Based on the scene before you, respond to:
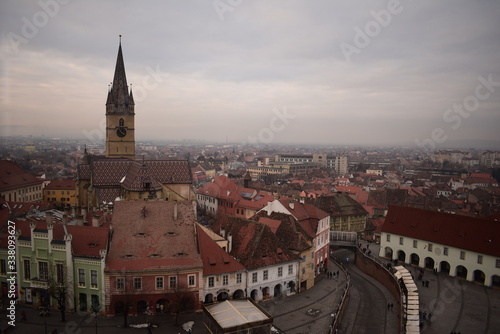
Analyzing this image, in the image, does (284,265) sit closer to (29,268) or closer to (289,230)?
(289,230)

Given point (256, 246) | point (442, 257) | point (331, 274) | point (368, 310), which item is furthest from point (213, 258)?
point (442, 257)

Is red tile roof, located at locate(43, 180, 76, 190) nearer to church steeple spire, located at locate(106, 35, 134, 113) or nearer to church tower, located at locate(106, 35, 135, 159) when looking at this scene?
church tower, located at locate(106, 35, 135, 159)

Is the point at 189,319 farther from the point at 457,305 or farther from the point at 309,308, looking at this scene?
the point at 457,305

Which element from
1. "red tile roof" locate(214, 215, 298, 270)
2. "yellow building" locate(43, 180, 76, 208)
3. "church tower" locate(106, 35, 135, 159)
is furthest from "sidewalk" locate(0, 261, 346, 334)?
"yellow building" locate(43, 180, 76, 208)

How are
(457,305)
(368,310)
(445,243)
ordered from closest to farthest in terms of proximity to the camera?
(457,305) → (368,310) → (445,243)

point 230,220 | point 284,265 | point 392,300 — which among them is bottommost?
point 392,300

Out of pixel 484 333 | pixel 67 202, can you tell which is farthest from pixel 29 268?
pixel 67 202

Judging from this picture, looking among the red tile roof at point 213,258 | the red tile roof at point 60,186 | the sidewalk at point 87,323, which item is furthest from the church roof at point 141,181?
the red tile roof at point 60,186
